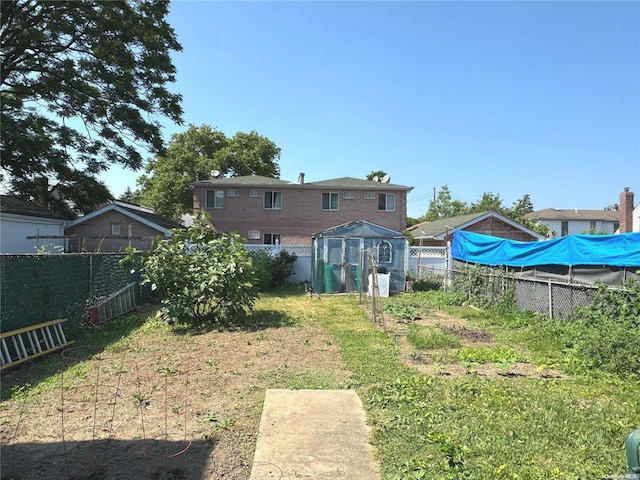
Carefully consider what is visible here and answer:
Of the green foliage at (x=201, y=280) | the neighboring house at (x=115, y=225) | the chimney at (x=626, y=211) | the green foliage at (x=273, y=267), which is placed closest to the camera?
the green foliage at (x=201, y=280)

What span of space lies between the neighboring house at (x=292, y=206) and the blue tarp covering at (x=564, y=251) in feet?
40.0

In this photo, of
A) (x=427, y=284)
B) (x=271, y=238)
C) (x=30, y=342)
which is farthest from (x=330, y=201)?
(x=30, y=342)

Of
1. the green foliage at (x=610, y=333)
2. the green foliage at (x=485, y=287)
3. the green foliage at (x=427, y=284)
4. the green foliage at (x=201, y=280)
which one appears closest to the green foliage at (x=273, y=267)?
the green foliage at (x=427, y=284)

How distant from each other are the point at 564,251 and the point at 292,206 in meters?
18.2

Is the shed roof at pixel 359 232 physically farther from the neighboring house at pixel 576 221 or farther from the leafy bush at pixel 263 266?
the neighboring house at pixel 576 221

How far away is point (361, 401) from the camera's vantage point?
4.50 m

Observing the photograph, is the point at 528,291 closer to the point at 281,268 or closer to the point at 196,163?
the point at 281,268

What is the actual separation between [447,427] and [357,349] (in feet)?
10.6

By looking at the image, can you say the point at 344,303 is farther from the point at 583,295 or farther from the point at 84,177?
the point at 84,177

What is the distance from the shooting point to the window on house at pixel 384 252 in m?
15.9

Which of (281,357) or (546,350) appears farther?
(546,350)

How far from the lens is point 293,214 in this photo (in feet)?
84.2

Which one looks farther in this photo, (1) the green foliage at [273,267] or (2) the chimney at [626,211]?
(2) the chimney at [626,211]

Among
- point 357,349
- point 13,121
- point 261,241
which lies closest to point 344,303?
point 357,349
